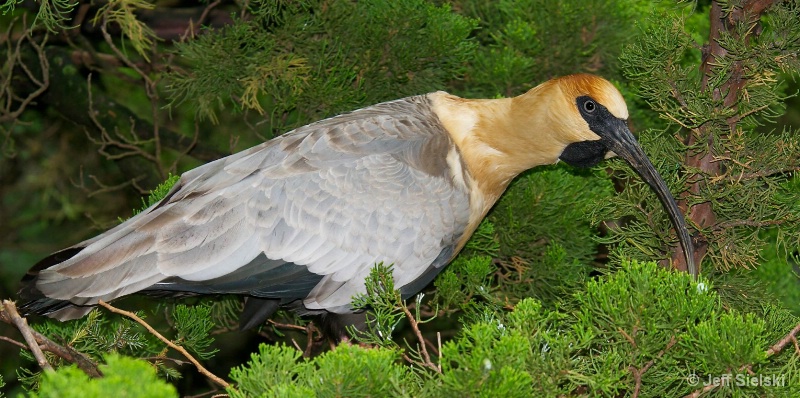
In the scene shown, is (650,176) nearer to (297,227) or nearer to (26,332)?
(297,227)

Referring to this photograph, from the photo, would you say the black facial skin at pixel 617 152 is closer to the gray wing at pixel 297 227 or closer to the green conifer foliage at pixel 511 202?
the green conifer foliage at pixel 511 202

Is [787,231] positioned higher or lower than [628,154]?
lower

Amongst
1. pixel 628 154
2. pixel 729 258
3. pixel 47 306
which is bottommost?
pixel 729 258

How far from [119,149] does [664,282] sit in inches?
158

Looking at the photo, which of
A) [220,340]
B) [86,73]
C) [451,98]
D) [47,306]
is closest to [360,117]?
[451,98]

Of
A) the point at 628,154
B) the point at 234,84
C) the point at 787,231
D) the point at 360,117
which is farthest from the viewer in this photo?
the point at 234,84

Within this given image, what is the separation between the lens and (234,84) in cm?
397

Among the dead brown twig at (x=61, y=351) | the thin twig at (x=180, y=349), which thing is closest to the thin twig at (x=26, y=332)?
the dead brown twig at (x=61, y=351)

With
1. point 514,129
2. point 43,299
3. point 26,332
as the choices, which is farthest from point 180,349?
point 514,129

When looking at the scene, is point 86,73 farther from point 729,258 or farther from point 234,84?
point 729,258

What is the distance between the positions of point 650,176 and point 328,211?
1071 millimetres

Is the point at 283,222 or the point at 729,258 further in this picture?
the point at 283,222

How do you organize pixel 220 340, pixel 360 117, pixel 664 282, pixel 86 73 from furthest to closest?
pixel 220 340 → pixel 86 73 → pixel 360 117 → pixel 664 282

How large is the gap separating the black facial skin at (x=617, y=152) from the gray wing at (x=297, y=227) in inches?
18.4
